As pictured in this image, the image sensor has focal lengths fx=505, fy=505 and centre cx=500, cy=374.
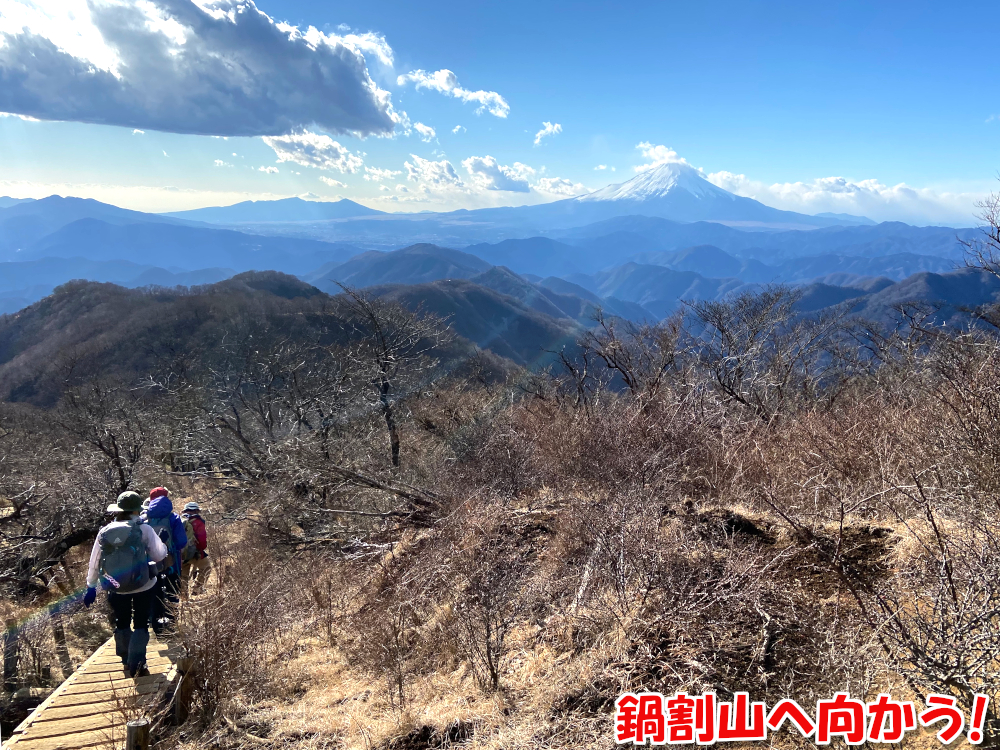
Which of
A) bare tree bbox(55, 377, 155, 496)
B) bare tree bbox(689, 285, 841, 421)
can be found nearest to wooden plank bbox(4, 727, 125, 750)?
bare tree bbox(55, 377, 155, 496)

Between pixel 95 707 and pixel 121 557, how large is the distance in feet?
4.12

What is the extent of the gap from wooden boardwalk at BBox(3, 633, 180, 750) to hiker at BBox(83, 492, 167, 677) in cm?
23

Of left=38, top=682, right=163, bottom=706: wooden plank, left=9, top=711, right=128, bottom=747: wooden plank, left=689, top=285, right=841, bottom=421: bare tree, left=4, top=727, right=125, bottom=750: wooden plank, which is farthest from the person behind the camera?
left=689, top=285, right=841, bottom=421: bare tree

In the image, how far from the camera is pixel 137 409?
2105 centimetres

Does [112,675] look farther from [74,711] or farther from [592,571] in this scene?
[592,571]

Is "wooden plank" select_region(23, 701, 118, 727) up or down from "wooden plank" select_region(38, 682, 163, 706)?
up

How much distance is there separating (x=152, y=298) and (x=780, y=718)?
325 ft

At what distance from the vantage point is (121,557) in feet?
15.8

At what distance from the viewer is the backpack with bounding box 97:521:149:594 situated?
15.7 feet

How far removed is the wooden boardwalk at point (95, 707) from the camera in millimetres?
4082

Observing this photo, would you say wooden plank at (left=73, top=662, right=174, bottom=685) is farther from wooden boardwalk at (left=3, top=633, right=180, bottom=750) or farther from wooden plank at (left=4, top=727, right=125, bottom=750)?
wooden plank at (left=4, top=727, right=125, bottom=750)

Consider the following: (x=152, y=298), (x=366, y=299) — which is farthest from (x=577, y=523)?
(x=152, y=298)

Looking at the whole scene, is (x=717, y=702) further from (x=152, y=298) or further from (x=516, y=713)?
(x=152, y=298)

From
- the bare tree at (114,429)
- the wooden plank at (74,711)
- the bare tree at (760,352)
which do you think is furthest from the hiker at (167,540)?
the bare tree at (760,352)
